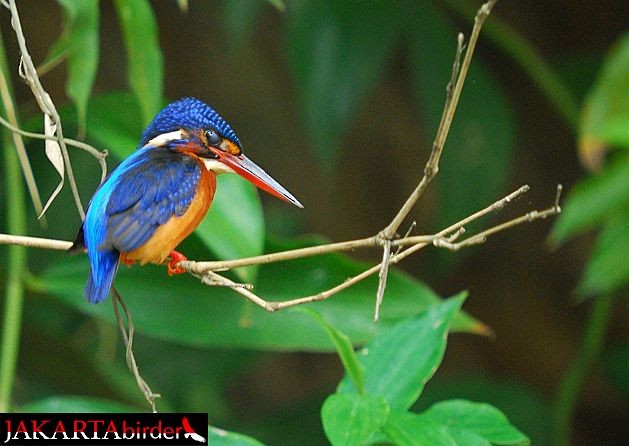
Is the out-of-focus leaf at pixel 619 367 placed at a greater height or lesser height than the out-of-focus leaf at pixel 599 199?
greater

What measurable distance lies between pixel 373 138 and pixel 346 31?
0.72m

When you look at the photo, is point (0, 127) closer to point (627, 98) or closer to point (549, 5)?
point (627, 98)

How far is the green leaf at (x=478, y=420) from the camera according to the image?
1.11 m

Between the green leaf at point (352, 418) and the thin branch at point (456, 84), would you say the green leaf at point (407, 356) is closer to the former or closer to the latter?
the green leaf at point (352, 418)

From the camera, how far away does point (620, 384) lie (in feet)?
8.21

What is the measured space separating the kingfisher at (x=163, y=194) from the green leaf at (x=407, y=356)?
39cm

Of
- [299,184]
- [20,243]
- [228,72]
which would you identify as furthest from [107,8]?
[20,243]

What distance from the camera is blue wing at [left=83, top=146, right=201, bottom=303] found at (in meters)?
0.83

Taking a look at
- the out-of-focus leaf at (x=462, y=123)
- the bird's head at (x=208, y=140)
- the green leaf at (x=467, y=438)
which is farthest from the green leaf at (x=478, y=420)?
the out-of-focus leaf at (x=462, y=123)

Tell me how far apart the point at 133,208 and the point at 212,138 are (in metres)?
0.09

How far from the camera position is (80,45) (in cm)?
128

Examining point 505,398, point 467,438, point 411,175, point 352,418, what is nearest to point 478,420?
point 467,438

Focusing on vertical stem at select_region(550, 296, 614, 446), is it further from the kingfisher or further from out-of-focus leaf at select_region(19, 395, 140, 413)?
the kingfisher

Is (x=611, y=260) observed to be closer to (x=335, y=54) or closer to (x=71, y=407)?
(x=335, y=54)
